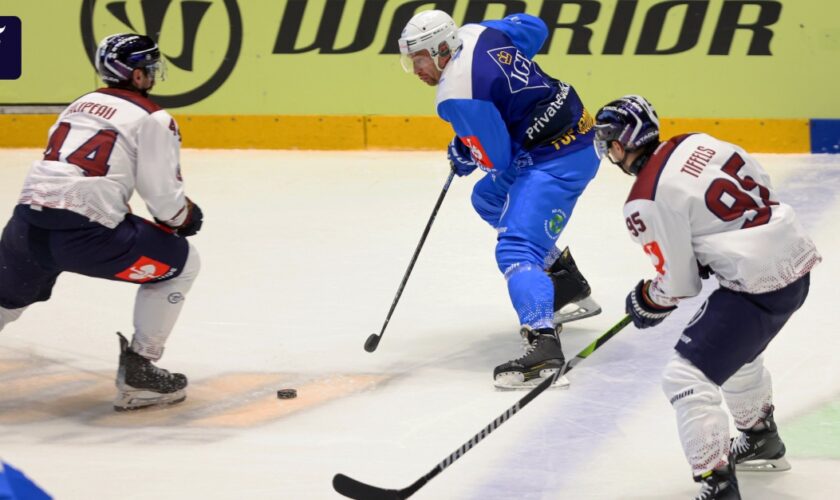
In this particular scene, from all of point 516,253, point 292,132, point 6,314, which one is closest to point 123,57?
point 6,314

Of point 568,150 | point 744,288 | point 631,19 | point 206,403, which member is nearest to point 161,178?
point 206,403

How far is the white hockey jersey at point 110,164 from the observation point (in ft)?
14.0

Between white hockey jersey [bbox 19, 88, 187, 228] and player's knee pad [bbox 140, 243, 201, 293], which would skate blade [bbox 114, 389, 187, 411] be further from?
white hockey jersey [bbox 19, 88, 187, 228]

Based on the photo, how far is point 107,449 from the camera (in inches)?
165

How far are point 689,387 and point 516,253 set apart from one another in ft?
4.86

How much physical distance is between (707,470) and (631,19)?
539 centimetres

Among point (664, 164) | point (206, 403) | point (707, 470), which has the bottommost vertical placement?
point (206, 403)

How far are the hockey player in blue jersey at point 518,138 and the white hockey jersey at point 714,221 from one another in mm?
1311

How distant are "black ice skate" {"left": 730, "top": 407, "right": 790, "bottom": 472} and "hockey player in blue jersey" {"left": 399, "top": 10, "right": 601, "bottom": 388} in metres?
0.95

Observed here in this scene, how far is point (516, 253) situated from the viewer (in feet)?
16.0

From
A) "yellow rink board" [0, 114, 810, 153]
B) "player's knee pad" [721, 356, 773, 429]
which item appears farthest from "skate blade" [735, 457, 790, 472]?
"yellow rink board" [0, 114, 810, 153]

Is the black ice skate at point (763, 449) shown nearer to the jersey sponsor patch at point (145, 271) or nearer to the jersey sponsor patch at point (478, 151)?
the jersey sponsor patch at point (478, 151)

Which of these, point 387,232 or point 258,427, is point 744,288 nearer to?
point 258,427

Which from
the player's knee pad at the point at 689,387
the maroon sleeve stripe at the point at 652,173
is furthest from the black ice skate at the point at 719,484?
the maroon sleeve stripe at the point at 652,173
